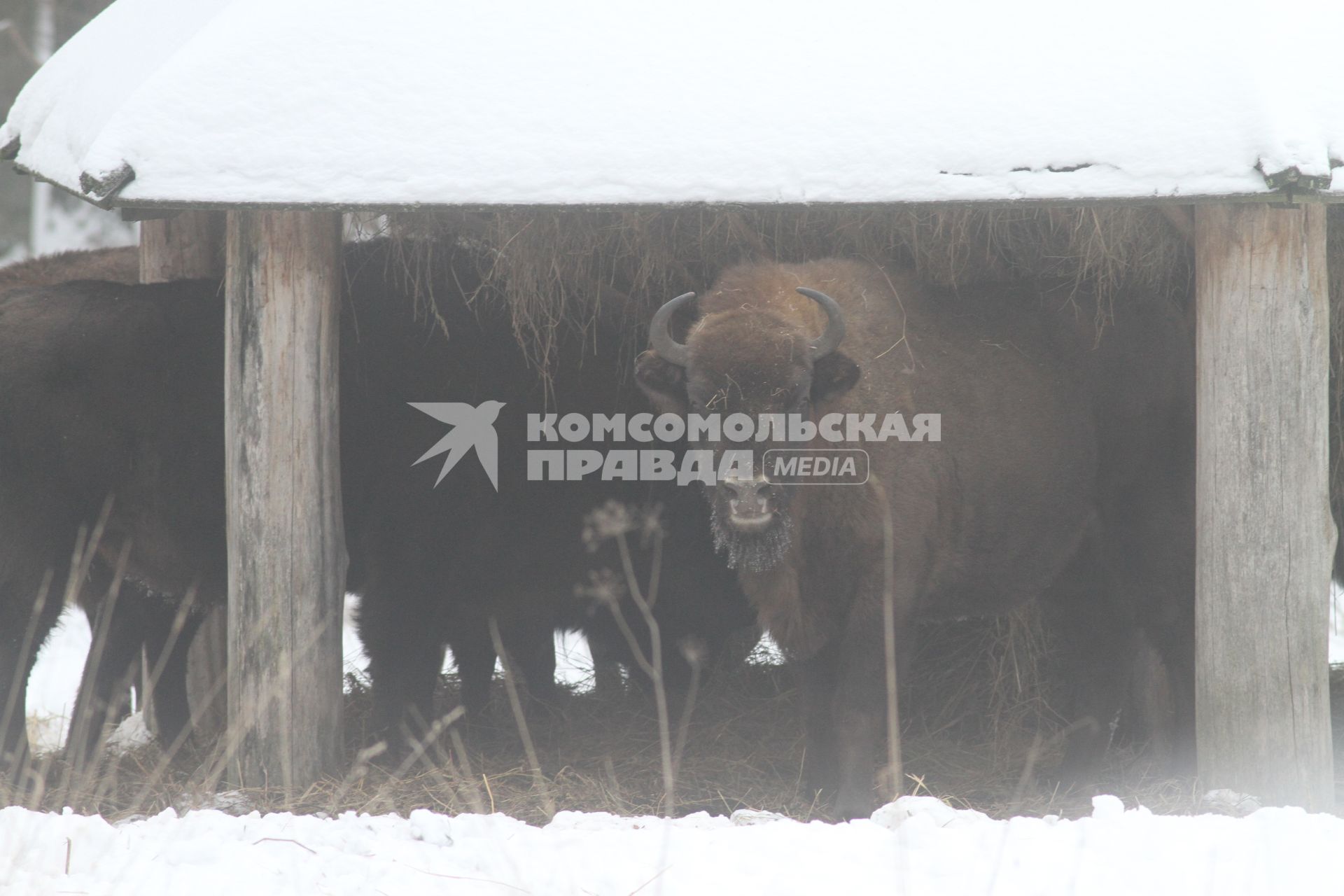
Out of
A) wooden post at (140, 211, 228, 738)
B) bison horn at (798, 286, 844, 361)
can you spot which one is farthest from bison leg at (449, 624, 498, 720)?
bison horn at (798, 286, 844, 361)

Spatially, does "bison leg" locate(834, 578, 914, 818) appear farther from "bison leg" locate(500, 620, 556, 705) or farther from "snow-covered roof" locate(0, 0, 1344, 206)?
"bison leg" locate(500, 620, 556, 705)

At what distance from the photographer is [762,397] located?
5.25m

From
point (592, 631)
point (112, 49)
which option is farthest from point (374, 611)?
point (112, 49)

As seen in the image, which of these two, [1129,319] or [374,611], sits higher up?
[1129,319]

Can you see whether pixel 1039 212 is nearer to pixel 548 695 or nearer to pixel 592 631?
pixel 592 631

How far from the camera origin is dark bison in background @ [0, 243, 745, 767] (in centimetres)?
615

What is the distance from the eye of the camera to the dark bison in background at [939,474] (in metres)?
5.46

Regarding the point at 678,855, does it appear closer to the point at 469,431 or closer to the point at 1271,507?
the point at 1271,507

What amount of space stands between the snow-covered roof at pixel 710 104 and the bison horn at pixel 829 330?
68 cm

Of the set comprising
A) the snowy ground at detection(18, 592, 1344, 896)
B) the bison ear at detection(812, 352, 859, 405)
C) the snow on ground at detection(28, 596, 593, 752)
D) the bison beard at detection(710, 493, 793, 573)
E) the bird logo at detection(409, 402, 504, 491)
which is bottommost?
the snow on ground at detection(28, 596, 593, 752)

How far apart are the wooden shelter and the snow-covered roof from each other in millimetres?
11

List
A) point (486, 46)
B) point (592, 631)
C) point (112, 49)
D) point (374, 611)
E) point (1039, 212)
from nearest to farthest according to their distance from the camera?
point (486, 46) → point (112, 49) → point (1039, 212) → point (374, 611) → point (592, 631)

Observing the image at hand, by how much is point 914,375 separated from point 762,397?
1041 millimetres

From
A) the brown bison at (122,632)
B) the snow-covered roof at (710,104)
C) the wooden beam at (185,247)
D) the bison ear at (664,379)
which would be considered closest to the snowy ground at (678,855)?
the bison ear at (664,379)
